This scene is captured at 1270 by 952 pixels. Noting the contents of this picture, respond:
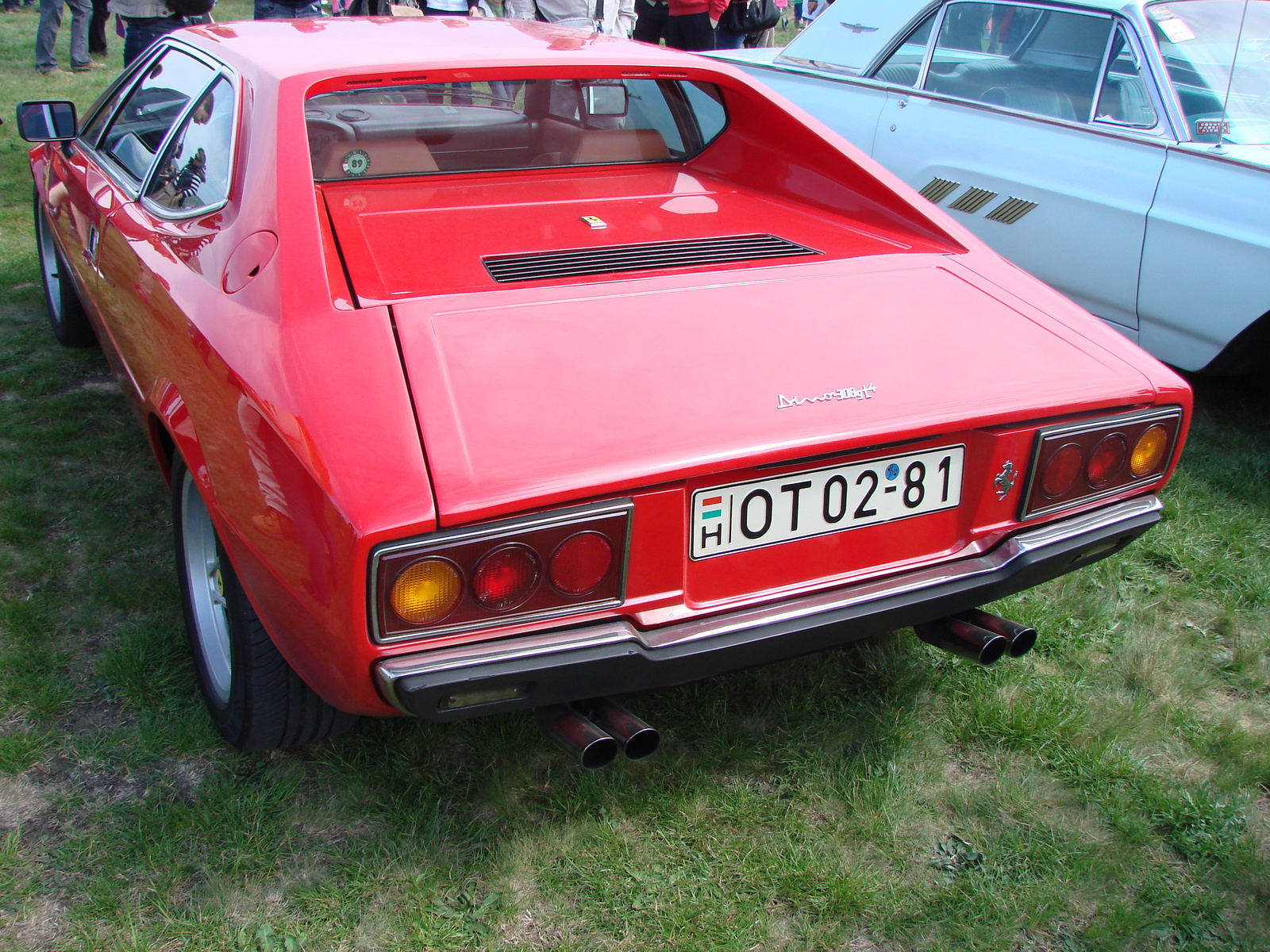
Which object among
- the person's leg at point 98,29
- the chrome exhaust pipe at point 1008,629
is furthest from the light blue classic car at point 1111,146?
the person's leg at point 98,29

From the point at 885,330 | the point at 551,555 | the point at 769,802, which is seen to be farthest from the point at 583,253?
the point at 769,802

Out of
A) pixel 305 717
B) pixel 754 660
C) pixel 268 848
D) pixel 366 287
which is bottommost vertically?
pixel 268 848

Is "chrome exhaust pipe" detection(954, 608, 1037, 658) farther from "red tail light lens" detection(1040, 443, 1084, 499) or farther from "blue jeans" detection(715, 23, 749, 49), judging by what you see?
"blue jeans" detection(715, 23, 749, 49)

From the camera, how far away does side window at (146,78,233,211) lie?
209 cm

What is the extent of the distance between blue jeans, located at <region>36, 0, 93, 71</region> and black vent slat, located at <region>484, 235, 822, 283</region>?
9.65 m

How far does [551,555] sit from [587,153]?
1531 millimetres

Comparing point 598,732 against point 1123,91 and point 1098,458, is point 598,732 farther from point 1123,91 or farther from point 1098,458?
point 1123,91

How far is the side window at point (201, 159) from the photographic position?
2.09 metres

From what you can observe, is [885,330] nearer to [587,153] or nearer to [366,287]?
[366,287]

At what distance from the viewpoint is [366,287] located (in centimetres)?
179

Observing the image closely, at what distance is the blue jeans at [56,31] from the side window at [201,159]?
8765 millimetres

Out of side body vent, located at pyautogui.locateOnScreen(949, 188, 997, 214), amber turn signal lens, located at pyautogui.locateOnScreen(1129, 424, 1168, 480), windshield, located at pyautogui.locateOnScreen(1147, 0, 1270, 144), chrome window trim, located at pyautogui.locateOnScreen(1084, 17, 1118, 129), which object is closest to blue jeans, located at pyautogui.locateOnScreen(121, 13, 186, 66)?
side body vent, located at pyautogui.locateOnScreen(949, 188, 997, 214)

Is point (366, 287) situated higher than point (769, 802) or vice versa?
point (366, 287)

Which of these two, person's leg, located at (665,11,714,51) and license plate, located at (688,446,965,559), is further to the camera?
person's leg, located at (665,11,714,51)
